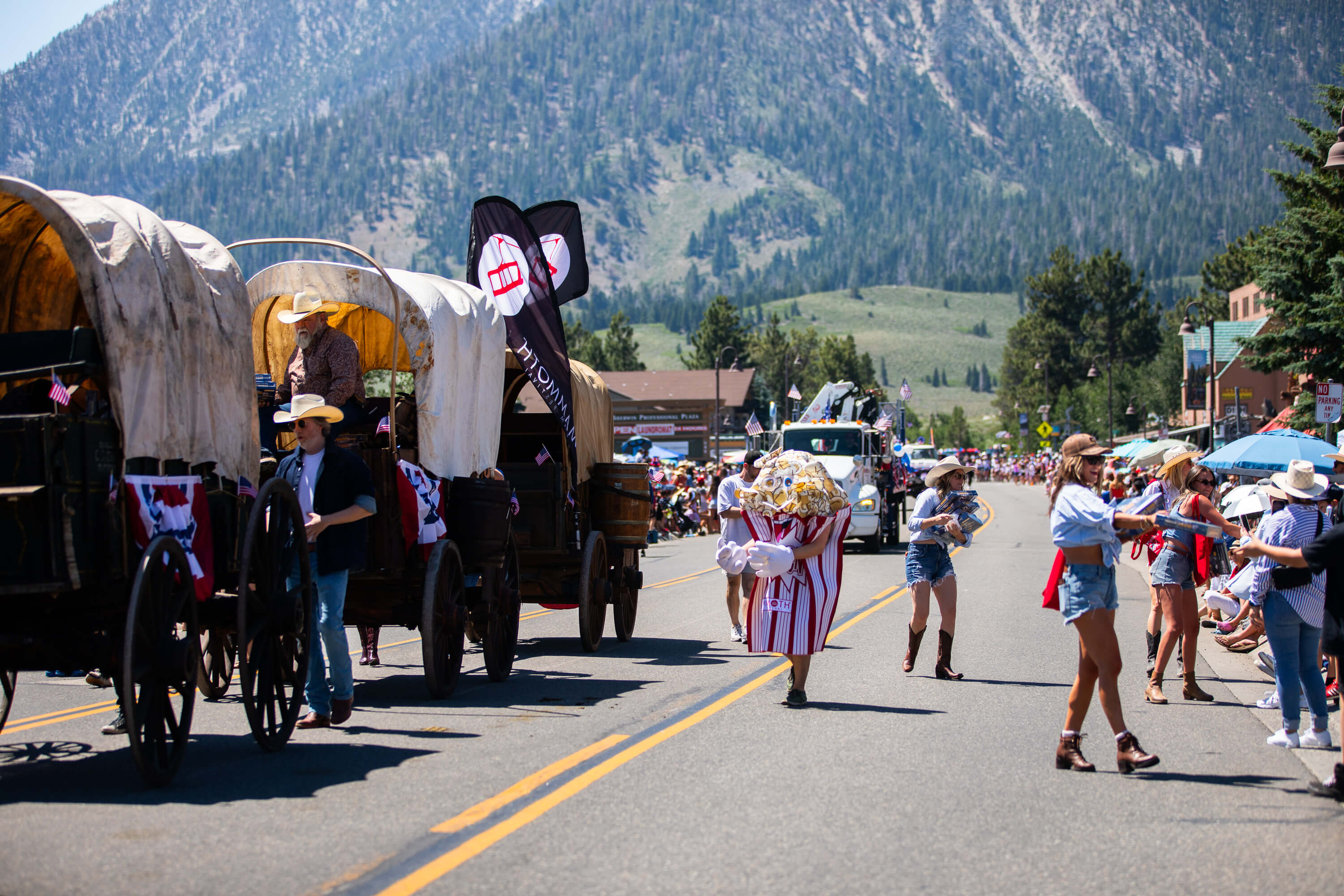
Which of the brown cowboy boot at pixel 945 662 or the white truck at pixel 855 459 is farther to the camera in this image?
the white truck at pixel 855 459

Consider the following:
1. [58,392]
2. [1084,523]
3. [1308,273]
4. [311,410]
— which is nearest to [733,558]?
[1084,523]

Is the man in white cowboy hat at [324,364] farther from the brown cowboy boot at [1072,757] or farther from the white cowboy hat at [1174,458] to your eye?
the white cowboy hat at [1174,458]

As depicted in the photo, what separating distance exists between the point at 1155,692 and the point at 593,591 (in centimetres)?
486

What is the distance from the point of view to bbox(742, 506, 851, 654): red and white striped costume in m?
9.68

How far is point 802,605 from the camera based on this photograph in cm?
970

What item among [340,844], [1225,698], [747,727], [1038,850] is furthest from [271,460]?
[1225,698]

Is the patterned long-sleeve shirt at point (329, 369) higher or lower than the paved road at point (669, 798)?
higher

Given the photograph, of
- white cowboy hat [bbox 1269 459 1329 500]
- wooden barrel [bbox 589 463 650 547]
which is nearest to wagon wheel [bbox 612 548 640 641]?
wooden barrel [bbox 589 463 650 547]

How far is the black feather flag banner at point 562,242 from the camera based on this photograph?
14438 mm

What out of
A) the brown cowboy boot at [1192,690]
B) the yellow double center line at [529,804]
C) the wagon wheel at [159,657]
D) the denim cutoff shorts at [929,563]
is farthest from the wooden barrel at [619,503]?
the wagon wheel at [159,657]

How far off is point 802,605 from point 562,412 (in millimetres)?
3307

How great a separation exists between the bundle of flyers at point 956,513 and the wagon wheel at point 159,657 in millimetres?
6656

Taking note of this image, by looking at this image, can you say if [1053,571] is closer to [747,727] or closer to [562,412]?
[747,727]

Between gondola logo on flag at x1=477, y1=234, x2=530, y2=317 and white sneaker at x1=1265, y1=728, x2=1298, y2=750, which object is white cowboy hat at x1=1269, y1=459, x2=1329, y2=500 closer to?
white sneaker at x1=1265, y1=728, x2=1298, y2=750
